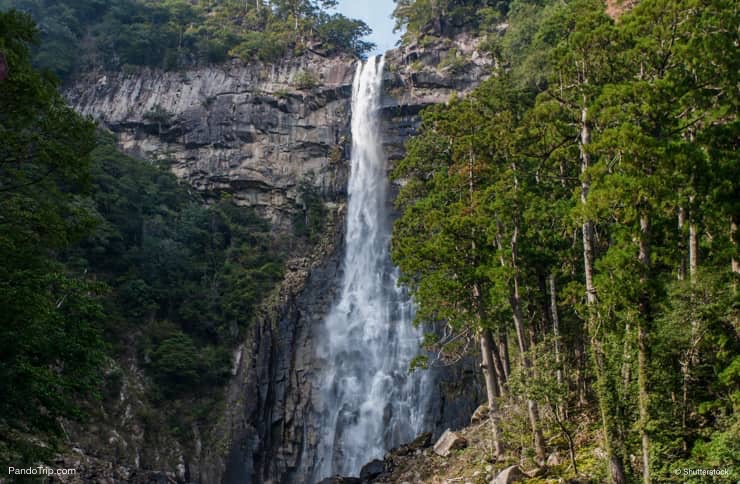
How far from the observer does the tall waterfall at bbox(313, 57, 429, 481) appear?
26094 millimetres

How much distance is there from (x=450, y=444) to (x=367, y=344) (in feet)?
44.7

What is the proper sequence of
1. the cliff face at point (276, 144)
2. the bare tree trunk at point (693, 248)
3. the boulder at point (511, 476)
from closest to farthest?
the bare tree trunk at point (693, 248), the boulder at point (511, 476), the cliff face at point (276, 144)

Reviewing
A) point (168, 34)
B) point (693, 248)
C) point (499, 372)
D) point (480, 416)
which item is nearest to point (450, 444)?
point (499, 372)

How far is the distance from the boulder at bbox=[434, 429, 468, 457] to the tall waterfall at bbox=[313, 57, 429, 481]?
8.33m

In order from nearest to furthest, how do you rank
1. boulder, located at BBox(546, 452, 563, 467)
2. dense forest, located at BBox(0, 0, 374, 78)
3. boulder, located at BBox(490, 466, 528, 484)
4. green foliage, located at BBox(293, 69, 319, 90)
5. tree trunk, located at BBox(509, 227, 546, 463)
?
boulder, located at BBox(490, 466, 528, 484)
boulder, located at BBox(546, 452, 563, 467)
tree trunk, located at BBox(509, 227, 546, 463)
green foliage, located at BBox(293, 69, 319, 90)
dense forest, located at BBox(0, 0, 374, 78)

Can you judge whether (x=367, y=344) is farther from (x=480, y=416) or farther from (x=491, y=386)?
(x=491, y=386)

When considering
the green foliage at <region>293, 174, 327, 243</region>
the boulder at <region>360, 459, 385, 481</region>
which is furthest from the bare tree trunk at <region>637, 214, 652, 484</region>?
the green foliage at <region>293, 174, 327, 243</region>

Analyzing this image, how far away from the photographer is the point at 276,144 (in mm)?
39969

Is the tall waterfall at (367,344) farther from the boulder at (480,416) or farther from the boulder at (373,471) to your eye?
the boulder at (480,416)

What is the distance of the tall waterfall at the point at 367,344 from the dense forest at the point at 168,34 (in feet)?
30.2

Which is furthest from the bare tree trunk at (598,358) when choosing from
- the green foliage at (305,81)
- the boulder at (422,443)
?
the green foliage at (305,81)

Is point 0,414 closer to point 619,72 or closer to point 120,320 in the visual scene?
point 619,72

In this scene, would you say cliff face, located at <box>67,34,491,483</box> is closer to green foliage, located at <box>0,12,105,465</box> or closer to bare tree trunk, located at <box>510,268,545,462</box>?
bare tree trunk, located at <box>510,268,545,462</box>

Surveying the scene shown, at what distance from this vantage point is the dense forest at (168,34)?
43.8 metres
